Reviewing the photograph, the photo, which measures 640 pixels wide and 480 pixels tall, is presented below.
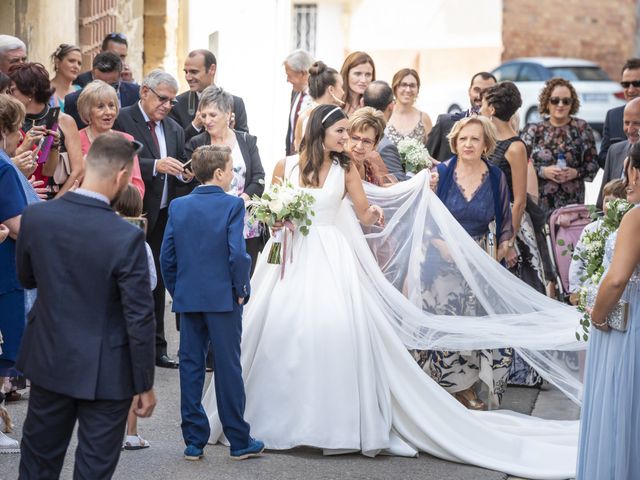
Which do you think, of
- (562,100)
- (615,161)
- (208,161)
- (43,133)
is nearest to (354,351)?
(208,161)

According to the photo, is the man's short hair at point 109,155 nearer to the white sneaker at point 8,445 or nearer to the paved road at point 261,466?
the paved road at point 261,466

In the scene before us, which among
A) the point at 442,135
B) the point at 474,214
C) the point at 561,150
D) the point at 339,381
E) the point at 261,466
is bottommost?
the point at 261,466

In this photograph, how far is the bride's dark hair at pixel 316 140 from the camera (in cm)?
766

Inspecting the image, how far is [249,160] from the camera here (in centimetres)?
921

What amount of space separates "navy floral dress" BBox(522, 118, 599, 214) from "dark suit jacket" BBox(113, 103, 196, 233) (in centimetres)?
323

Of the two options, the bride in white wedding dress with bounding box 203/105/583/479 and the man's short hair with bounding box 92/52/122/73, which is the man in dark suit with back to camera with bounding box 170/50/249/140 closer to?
the man's short hair with bounding box 92/52/122/73

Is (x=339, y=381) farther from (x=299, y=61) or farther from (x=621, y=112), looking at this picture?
(x=621, y=112)

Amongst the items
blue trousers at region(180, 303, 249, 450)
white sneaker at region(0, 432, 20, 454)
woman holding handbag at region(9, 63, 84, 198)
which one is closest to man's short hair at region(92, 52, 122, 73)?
woman holding handbag at region(9, 63, 84, 198)

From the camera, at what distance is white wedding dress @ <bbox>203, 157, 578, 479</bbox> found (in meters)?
7.28

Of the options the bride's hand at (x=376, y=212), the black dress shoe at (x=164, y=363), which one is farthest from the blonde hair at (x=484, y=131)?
the black dress shoe at (x=164, y=363)

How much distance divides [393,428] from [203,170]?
1944mm

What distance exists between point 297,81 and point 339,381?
468 cm

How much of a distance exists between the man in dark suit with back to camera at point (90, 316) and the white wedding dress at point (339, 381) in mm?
2194

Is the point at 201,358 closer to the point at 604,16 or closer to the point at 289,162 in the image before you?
the point at 289,162
